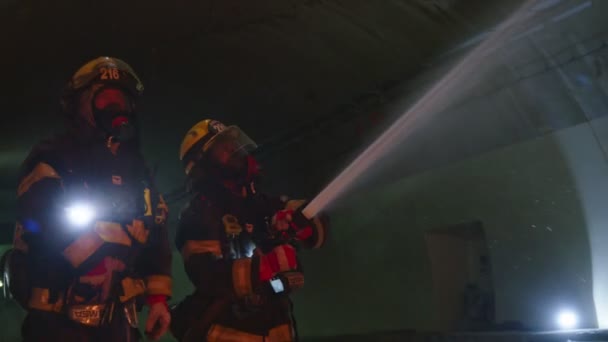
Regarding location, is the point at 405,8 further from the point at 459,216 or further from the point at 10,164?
the point at 10,164

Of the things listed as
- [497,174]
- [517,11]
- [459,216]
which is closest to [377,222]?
[459,216]

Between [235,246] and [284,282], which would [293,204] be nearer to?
[235,246]

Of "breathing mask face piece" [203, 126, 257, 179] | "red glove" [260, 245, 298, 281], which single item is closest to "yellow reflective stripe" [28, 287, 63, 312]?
"red glove" [260, 245, 298, 281]

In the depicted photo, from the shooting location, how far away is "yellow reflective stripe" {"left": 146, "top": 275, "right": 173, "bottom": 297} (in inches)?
132

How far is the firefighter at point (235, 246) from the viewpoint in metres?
3.47

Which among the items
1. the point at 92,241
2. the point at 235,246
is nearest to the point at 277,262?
the point at 235,246

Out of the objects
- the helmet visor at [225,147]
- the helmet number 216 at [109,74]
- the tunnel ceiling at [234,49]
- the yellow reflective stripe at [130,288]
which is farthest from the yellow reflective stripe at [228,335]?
the tunnel ceiling at [234,49]

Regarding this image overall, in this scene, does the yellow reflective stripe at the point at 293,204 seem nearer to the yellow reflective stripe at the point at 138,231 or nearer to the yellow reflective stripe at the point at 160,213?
the yellow reflective stripe at the point at 160,213

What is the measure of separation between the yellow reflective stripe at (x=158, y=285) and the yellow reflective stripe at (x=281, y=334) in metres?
0.73

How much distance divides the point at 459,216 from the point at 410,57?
1439 mm

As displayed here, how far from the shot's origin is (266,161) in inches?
285

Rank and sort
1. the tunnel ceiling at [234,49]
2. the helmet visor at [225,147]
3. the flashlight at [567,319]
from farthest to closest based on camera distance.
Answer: the tunnel ceiling at [234,49] < the helmet visor at [225,147] < the flashlight at [567,319]

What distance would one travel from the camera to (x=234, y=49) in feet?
18.0

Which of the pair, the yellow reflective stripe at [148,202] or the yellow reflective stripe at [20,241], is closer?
the yellow reflective stripe at [20,241]
